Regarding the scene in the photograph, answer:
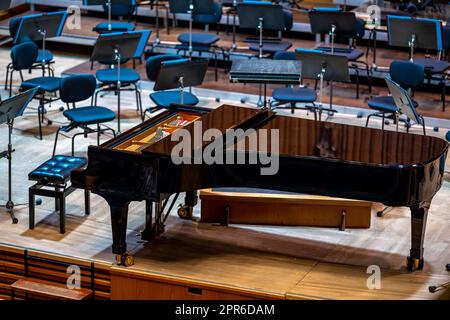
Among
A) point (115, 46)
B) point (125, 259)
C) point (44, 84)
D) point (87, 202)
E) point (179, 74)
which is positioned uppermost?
point (115, 46)

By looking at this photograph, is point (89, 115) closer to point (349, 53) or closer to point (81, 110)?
point (81, 110)

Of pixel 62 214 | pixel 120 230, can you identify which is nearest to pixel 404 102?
pixel 120 230

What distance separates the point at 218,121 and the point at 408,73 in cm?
343

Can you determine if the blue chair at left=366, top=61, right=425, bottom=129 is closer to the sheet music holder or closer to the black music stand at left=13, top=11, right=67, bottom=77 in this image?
the sheet music holder

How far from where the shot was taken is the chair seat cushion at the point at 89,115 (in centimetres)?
1003

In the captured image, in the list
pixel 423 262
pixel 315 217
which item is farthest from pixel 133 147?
pixel 423 262

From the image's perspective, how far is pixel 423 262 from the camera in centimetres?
800

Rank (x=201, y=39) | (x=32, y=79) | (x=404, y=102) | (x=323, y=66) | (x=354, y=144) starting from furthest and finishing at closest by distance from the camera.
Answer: (x=201, y=39) → (x=32, y=79) → (x=323, y=66) → (x=404, y=102) → (x=354, y=144)

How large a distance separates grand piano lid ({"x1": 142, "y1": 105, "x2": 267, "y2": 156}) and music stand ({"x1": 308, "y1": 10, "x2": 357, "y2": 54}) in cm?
355

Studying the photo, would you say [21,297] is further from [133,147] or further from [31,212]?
[133,147]

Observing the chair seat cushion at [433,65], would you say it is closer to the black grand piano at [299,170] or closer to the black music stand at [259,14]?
the black music stand at [259,14]

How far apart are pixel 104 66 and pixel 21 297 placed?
5.62 metres

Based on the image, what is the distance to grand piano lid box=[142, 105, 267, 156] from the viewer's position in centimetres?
750

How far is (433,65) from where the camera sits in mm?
11539
